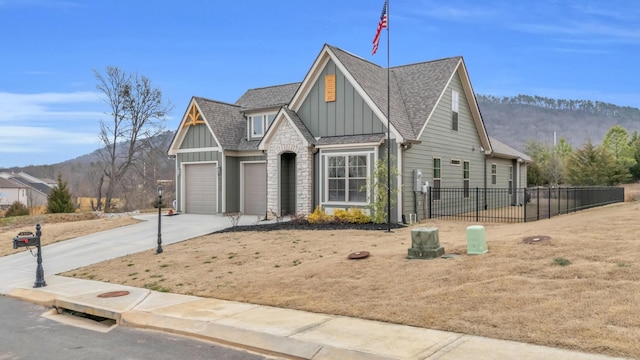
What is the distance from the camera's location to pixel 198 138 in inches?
884

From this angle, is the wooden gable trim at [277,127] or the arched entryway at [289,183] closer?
the wooden gable trim at [277,127]

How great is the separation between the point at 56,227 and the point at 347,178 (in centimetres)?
1361

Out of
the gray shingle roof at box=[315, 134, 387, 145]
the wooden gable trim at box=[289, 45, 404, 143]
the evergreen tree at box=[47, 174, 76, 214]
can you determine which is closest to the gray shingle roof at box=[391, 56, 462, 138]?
the wooden gable trim at box=[289, 45, 404, 143]

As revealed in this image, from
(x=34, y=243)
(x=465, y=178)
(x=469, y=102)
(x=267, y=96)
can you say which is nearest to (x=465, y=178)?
(x=465, y=178)

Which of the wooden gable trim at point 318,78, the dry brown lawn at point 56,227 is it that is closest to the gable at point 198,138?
the dry brown lawn at point 56,227

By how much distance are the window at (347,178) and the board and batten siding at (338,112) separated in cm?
107

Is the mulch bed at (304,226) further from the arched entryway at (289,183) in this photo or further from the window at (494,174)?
the window at (494,174)

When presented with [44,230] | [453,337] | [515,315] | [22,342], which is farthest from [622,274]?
[44,230]

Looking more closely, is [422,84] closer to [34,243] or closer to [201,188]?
[201,188]

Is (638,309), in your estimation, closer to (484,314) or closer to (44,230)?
(484,314)

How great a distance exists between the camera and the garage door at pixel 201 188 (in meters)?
22.0

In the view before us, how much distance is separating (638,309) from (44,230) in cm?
2157

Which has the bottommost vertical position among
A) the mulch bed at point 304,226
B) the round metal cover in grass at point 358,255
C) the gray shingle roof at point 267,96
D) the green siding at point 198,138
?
the round metal cover in grass at point 358,255

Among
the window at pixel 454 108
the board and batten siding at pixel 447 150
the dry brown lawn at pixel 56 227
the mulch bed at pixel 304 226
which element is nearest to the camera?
the mulch bed at pixel 304 226
